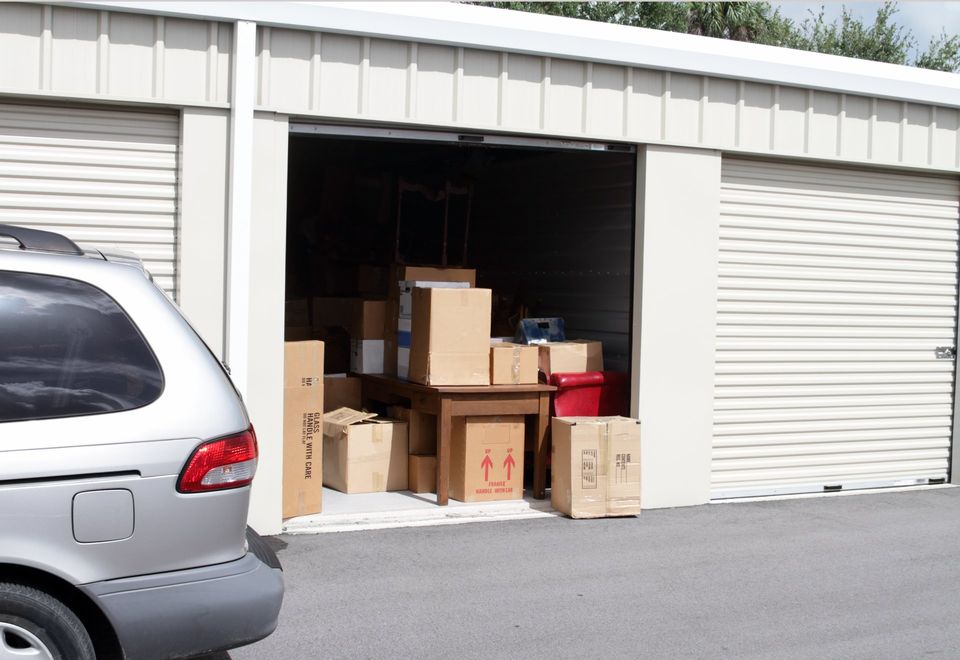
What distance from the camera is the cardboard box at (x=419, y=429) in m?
8.30

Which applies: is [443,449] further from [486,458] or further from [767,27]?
[767,27]

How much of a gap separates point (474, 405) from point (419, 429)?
65 cm

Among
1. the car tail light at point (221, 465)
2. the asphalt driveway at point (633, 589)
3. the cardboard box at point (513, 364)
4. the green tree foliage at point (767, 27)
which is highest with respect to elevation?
the green tree foliage at point (767, 27)

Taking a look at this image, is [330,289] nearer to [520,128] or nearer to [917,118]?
[520,128]

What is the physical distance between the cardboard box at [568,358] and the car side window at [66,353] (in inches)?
204

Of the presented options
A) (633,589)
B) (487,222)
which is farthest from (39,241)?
(487,222)

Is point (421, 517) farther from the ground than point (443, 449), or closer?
closer

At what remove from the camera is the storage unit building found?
21.7 ft

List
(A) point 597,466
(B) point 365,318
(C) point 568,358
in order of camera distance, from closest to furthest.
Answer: (A) point 597,466, (C) point 568,358, (B) point 365,318

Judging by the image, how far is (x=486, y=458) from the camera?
26.2 feet

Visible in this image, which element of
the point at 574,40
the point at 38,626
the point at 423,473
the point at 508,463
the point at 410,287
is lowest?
the point at 423,473

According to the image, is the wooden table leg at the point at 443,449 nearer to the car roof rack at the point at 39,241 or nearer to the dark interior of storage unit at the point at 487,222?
the dark interior of storage unit at the point at 487,222

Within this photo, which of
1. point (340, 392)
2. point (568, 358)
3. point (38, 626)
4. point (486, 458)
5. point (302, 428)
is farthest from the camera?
point (340, 392)

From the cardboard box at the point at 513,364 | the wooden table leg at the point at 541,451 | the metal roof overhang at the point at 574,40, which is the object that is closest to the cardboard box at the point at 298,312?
the cardboard box at the point at 513,364
